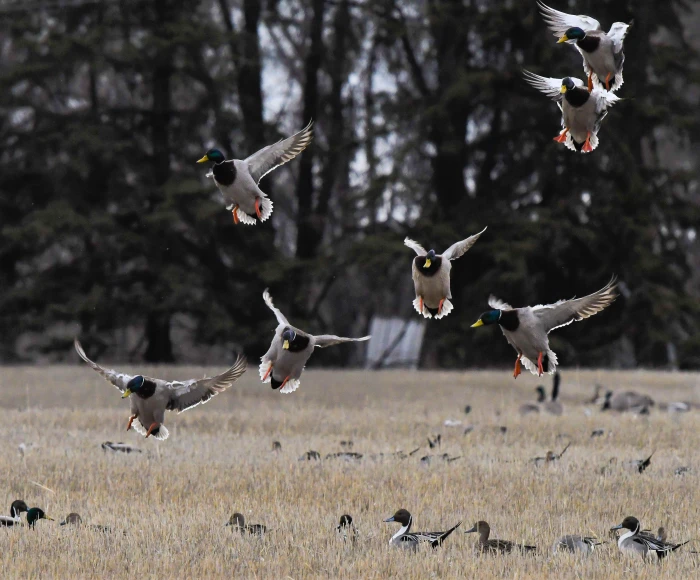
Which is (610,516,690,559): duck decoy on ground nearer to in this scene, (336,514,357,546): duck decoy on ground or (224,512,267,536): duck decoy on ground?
(336,514,357,546): duck decoy on ground

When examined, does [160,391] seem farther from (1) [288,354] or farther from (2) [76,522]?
(2) [76,522]

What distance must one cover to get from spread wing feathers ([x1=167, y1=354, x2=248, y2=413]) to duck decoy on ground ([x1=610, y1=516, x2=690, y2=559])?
7.76ft

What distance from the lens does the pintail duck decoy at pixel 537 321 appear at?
532 cm

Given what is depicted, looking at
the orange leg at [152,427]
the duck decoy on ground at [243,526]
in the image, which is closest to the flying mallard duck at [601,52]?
the orange leg at [152,427]

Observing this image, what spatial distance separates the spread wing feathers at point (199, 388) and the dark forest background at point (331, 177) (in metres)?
15.8

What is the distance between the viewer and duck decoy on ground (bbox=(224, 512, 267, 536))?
21.7 ft

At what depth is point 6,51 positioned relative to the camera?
1077 inches

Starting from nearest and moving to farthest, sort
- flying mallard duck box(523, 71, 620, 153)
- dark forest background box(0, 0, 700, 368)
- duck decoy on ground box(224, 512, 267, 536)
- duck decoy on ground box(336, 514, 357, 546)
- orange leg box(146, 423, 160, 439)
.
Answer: orange leg box(146, 423, 160, 439), flying mallard duck box(523, 71, 620, 153), duck decoy on ground box(336, 514, 357, 546), duck decoy on ground box(224, 512, 267, 536), dark forest background box(0, 0, 700, 368)

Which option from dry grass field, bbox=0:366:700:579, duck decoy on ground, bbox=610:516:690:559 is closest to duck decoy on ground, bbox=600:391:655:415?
dry grass field, bbox=0:366:700:579

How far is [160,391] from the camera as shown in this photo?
6066 mm

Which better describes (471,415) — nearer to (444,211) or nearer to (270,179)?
(444,211)

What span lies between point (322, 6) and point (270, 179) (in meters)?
4.28

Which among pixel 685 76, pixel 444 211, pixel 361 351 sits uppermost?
pixel 685 76

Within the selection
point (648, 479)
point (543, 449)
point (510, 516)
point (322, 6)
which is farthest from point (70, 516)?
point (322, 6)
